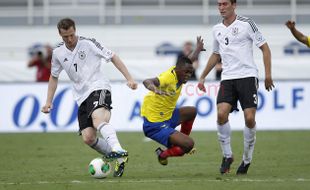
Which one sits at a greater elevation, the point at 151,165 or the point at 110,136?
the point at 110,136

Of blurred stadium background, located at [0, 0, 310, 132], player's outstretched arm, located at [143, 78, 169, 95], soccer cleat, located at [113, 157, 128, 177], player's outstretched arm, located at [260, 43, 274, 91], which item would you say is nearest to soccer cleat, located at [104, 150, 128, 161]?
soccer cleat, located at [113, 157, 128, 177]

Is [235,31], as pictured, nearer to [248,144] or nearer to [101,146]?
[248,144]

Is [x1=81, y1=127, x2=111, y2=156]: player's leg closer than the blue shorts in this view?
Yes

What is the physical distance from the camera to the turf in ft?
35.7

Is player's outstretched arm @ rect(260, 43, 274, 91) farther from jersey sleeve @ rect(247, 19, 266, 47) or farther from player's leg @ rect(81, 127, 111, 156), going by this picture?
player's leg @ rect(81, 127, 111, 156)

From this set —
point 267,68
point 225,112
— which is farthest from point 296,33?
point 225,112

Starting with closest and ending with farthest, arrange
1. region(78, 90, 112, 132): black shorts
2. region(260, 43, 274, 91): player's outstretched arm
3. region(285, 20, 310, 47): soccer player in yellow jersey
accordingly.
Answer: region(285, 20, 310, 47): soccer player in yellow jersey
region(260, 43, 274, 91): player's outstretched arm
region(78, 90, 112, 132): black shorts

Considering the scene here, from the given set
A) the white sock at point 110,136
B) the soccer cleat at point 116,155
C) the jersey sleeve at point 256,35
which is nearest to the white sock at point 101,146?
the white sock at point 110,136

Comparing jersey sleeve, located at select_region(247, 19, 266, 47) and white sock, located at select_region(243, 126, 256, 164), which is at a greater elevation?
jersey sleeve, located at select_region(247, 19, 266, 47)

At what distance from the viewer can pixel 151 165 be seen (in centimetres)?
1390

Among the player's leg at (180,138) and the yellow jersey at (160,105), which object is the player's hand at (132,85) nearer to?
the yellow jersey at (160,105)

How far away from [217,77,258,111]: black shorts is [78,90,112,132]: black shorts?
5.19ft

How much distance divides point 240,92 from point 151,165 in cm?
241

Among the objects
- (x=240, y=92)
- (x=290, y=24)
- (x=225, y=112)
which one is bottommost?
(x=225, y=112)
